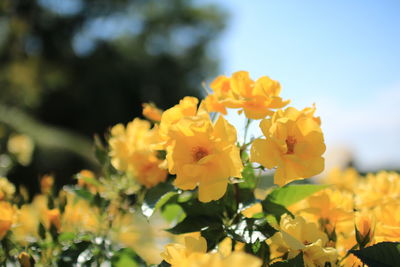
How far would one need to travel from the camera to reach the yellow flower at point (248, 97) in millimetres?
784

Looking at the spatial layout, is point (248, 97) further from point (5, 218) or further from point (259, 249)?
point (5, 218)

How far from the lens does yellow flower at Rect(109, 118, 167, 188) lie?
0.94 meters

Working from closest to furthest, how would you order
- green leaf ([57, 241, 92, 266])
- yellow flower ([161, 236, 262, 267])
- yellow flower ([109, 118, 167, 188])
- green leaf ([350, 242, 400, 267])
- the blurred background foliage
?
yellow flower ([161, 236, 262, 267]) < green leaf ([350, 242, 400, 267]) < green leaf ([57, 241, 92, 266]) < yellow flower ([109, 118, 167, 188]) < the blurred background foliage

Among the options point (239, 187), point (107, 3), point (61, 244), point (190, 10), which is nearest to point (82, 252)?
point (61, 244)

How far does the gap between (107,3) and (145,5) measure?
165 cm

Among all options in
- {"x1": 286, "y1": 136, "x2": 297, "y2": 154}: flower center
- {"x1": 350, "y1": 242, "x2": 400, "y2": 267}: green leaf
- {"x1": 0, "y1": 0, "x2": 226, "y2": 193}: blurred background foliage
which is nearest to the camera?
{"x1": 350, "y1": 242, "x2": 400, "y2": 267}: green leaf

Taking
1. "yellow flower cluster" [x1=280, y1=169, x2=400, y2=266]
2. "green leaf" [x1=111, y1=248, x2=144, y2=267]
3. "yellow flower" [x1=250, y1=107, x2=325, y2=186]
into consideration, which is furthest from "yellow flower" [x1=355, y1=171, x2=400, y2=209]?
"green leaf" [x1=111, y1=248, x2=144, y2=267]

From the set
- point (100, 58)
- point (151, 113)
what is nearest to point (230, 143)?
point (151, 113)

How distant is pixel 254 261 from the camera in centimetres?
39

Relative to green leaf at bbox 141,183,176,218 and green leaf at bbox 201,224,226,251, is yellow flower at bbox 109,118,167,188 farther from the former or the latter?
green leaf at bbox 201,224,226,251

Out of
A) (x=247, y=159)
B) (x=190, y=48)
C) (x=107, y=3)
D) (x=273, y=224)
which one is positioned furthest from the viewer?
(x=190, y=48)

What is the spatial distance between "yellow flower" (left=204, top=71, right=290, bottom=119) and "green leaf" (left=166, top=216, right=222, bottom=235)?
0.20 meters

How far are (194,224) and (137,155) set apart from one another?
0.27 meters

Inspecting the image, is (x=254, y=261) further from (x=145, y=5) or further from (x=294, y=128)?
(x=145, y=5)
